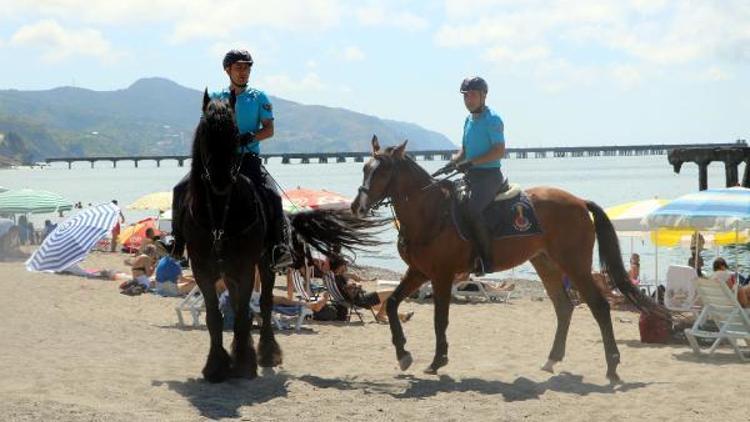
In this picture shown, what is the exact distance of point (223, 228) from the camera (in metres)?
Answer: 9.12

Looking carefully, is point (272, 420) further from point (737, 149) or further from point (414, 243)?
point (737, 149)

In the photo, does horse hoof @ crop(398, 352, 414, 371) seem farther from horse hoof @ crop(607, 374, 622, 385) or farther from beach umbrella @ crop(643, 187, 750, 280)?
beach umbrella @ crop(643, 187, 750, 280)

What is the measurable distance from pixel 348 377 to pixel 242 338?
1.16 m

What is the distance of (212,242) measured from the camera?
9234 mm

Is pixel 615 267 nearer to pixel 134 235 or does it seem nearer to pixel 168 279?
pixel 168 279

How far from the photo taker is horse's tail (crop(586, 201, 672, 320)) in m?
11.0

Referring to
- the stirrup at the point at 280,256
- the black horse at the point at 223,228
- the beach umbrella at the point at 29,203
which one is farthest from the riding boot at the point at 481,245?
the beach umbrella at the point at 29,203

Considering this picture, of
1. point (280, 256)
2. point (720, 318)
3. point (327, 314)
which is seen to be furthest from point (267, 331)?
point (327, 314)

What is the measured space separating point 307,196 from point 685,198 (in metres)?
9.72

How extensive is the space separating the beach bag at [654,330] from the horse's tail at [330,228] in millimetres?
4208

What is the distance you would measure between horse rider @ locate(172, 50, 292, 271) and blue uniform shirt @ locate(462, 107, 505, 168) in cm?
196

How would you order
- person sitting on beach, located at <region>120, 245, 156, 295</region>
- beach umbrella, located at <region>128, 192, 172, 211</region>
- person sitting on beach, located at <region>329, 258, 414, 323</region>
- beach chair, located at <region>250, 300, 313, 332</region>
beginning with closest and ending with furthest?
beach chair, located at <region>250, 300, 313, 332</region> → person sitting on beach, located at <region>329, 258, 414, 323</region> → person sitting on beach, located at <region>120, 245, 156, 295</region> → beach umbrella, located at <region>128, 192, 172, 211</region>

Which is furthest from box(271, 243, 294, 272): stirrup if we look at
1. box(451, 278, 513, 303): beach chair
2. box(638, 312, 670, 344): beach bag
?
box(451, 278, 513, 303): beach chair

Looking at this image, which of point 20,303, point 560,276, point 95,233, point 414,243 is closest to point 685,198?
point 560,276
